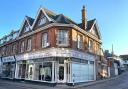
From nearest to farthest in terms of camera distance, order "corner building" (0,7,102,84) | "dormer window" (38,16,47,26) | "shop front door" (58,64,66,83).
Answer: "shop front door" (58,64,66,83)
"corner building" (0,7,102,84)
"dormer window" (38,16,47,26)

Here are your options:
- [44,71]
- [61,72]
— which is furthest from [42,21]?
[61,72]

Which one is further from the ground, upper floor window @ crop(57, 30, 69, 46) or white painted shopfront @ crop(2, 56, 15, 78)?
upper floor window @ crop(57, 30, 69, 46)

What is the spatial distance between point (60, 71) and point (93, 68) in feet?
26.1

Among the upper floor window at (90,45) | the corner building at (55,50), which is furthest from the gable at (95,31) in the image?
the upper floor window at (90,45)

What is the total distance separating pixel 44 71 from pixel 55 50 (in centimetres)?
343

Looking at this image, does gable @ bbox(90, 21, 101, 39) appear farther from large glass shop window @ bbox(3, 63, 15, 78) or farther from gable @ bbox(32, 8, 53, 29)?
large glass shop window @ bbox(3, 63, 15, 78)

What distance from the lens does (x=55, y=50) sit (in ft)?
69.9

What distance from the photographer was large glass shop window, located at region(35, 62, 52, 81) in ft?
71.3

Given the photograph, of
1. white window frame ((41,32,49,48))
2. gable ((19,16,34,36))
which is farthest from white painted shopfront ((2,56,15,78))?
white window frame ((41,32,49,48))

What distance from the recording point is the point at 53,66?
69.3ft

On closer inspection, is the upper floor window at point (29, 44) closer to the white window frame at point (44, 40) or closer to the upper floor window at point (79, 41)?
the white window frame at point (44, 40)

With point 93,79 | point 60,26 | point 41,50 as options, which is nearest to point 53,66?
point 41,50

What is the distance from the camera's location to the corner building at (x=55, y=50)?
21312mm

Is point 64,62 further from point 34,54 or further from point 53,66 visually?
point 34,54
